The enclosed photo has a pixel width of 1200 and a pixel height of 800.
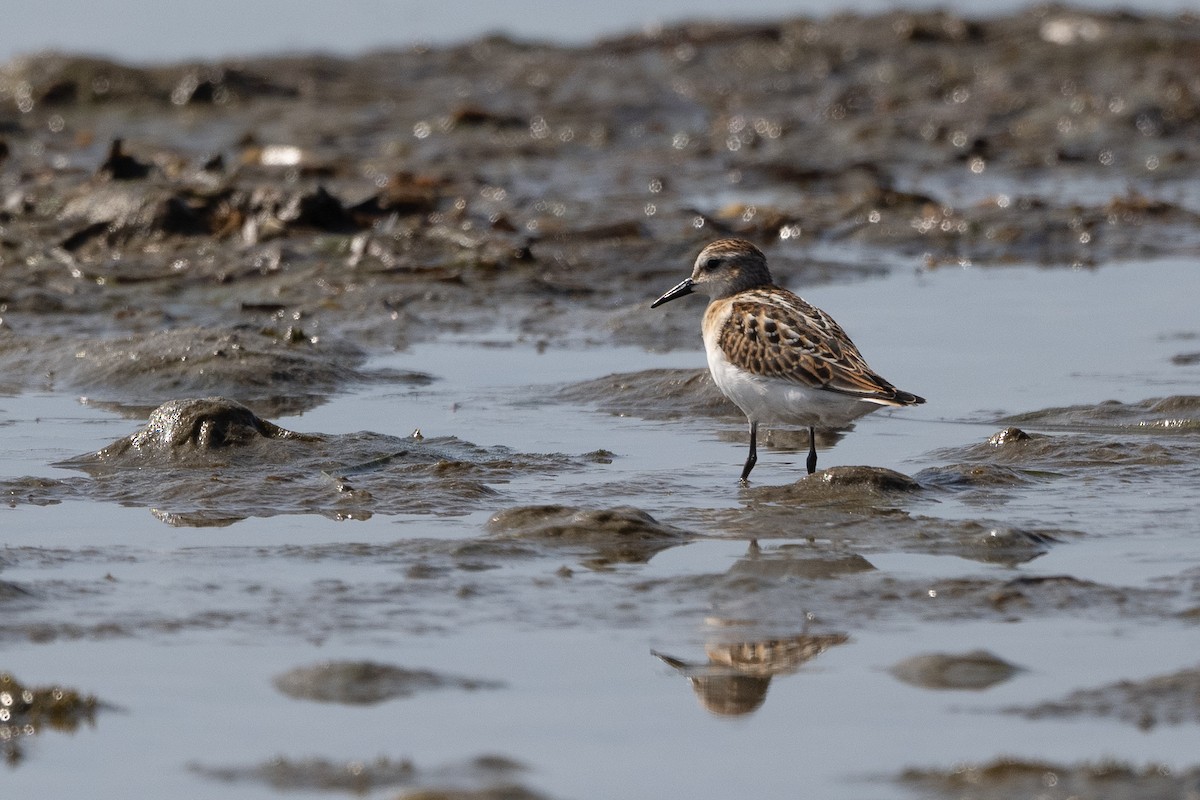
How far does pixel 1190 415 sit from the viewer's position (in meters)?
8.71

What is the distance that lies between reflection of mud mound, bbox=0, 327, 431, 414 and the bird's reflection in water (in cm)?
453

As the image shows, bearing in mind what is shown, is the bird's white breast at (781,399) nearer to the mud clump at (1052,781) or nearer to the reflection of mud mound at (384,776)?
the mud clump at (1052,781)

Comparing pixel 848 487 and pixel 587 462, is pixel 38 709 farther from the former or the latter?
pixel 587 462

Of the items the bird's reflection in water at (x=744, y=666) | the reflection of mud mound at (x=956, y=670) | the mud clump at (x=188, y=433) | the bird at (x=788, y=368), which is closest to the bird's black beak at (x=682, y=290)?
the bird at (x=788, y=368)

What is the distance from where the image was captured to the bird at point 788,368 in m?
7.62

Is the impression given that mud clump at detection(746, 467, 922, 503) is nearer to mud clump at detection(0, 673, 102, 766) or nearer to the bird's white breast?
the bird's white breast

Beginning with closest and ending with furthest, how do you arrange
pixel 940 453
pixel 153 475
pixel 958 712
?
pixel 958 712
pixel 153 475
pixel 940 453

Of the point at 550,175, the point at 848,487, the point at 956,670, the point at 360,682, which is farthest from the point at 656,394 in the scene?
the point at 550,175

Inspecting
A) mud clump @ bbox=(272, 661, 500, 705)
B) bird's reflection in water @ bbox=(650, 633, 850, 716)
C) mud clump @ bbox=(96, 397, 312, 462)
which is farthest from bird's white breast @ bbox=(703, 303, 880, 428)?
mud clump @ bbox=(272, 661, 500, 705)

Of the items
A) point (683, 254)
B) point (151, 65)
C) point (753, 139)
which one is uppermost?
point (151, 65)

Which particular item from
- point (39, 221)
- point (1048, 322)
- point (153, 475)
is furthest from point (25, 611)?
point (39, 221)

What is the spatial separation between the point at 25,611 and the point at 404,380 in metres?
4.62

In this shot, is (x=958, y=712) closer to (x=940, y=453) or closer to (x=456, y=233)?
(x=940, y=453)

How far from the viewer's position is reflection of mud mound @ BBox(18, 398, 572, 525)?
23.5 feet
